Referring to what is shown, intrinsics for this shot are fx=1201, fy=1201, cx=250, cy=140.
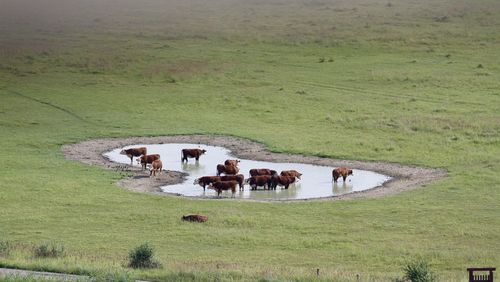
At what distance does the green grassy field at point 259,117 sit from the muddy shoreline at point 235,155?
2.40 ft

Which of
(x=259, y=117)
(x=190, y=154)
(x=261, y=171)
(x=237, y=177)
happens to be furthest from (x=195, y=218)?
(x=259, y=117)

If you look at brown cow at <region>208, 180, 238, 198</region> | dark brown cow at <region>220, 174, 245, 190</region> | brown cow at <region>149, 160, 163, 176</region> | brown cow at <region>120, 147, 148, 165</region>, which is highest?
brown cow at <region>120, 147, 148, 165</region>

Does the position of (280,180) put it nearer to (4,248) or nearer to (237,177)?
(237,177)

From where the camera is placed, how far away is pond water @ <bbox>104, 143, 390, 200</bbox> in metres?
38.9

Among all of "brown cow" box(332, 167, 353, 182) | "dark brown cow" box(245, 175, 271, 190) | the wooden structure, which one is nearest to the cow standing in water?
"dark brown cow" box(245, 175, 271, 190)

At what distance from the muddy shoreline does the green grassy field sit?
2.40 feet

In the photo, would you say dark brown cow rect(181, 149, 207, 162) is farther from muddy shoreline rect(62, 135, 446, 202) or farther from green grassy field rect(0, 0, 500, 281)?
green grassy field rect(0, 0, 500, 281)

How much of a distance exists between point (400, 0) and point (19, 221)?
197 ft

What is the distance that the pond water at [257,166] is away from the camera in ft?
128

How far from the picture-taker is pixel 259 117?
53.3m

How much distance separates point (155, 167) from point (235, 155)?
17.8 feet

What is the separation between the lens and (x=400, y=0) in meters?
88.9

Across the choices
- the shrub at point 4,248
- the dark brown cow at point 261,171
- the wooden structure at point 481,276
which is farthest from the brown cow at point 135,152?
the wooden structure at point 481,276

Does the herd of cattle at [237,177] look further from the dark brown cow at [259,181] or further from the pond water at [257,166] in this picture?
the pond water at [257,166]
